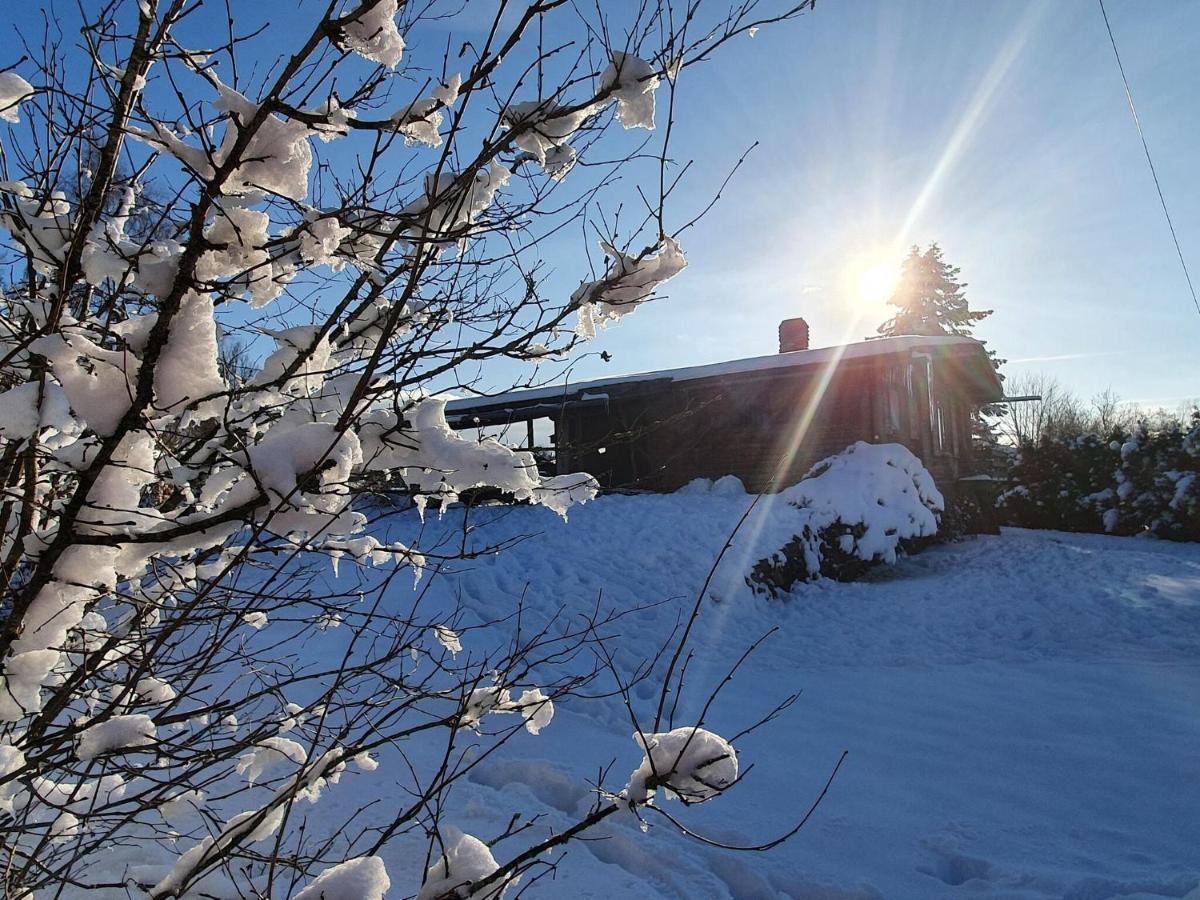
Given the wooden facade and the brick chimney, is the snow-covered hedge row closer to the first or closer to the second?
the wooden facade

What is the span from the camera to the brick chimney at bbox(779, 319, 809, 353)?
19344 millimetres

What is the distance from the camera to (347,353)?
234 centimetres

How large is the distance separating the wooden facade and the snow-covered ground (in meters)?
4.83

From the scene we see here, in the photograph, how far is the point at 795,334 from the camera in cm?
1939

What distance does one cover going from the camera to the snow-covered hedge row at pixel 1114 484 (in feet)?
49.2

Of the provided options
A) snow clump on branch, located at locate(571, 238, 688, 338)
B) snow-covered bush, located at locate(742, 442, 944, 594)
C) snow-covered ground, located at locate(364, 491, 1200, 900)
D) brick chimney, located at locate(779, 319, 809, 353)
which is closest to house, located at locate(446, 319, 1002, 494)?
snow-covered bush, located at locate(742, 442, 944, 594)

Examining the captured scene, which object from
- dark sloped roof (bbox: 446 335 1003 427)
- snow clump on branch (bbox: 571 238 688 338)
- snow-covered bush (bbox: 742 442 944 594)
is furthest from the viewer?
dark sloped roof (bbox: 446 335 1003 427)

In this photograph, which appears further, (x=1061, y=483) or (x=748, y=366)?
(x=1061, y=483)

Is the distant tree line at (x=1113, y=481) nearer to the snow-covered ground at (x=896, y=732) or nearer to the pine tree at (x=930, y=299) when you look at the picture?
the snow-covered ground at (x=896, y=732)

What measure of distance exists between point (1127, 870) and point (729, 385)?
12974 mm

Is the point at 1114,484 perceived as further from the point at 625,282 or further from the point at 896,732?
the point at 625,282

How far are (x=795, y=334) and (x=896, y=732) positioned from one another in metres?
15.2

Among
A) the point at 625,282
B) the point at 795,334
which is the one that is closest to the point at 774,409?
the point at 795,334

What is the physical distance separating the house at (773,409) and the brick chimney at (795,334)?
311 cm
